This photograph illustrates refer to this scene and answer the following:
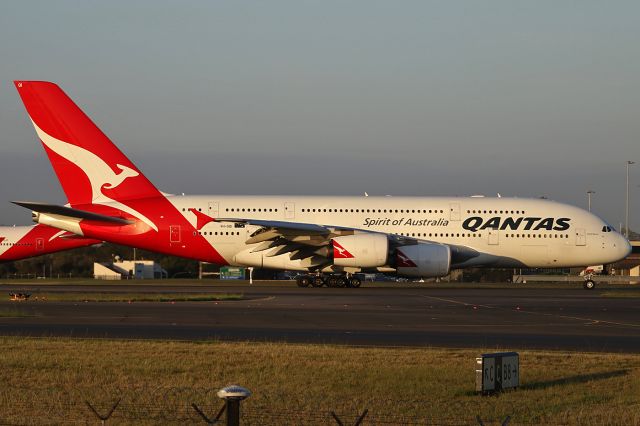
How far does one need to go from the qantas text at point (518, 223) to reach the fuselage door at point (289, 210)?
8442 millimetres

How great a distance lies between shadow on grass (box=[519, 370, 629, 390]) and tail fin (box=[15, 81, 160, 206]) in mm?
33934

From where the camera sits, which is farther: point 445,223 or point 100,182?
point 445,223

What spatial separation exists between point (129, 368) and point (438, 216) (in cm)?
3324

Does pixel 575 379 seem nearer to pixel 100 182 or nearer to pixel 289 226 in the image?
pixel 289 226

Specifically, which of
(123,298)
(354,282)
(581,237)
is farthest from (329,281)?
(123,298)

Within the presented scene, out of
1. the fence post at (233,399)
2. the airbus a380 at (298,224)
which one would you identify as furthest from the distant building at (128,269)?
the fence post at (233,399)

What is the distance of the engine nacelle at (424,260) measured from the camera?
44906mm

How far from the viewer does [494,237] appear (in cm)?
4747

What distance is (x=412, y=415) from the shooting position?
1191cm

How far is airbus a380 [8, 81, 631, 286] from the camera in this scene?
149 feet

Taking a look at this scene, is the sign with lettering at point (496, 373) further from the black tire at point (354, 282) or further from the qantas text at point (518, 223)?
the qantas text at point (518, 223)

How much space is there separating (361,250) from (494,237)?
24.0 ft

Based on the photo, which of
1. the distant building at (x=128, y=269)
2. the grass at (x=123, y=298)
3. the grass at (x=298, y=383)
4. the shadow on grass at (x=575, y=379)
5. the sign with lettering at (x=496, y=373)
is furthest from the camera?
the distant building at (x=128, y=269)

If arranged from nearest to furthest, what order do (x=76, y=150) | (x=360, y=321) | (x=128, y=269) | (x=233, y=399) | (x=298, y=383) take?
(x=233, y=399)
(x=298, y=383)
(x=360, y=321)
(x=76, y=150)
(x=128, y=269)
